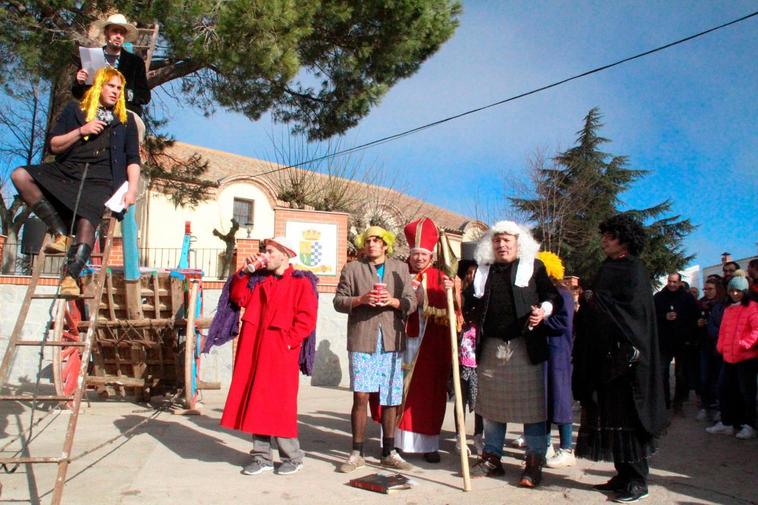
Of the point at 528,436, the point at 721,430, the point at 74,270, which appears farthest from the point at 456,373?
the point at 721,430

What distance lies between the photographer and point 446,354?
539 centimetres

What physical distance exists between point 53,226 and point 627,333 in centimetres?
411

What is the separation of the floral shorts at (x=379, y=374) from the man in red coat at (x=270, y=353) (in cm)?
46

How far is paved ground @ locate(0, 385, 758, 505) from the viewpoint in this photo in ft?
13.5

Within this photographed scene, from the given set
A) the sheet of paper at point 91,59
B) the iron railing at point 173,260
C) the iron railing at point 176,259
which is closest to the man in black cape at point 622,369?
the sheet of paper at point 91,59

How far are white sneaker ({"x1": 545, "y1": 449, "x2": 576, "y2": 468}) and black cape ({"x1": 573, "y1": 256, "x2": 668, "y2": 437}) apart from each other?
1103 mm

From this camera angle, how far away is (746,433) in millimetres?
6496

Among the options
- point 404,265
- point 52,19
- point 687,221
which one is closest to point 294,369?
point 404,265

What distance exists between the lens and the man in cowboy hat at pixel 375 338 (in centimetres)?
494

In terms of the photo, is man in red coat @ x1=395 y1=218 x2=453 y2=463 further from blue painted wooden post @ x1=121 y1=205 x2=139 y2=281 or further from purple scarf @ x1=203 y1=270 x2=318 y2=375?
blue painted wooden post @ x1=121 y1=205 x2=139 y2=281

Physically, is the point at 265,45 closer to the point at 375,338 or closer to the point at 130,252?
the point at 130,252

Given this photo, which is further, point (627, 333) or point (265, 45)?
point (265, 45)

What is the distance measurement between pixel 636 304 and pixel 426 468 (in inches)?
83.8

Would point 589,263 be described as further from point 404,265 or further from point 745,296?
point 404,265
